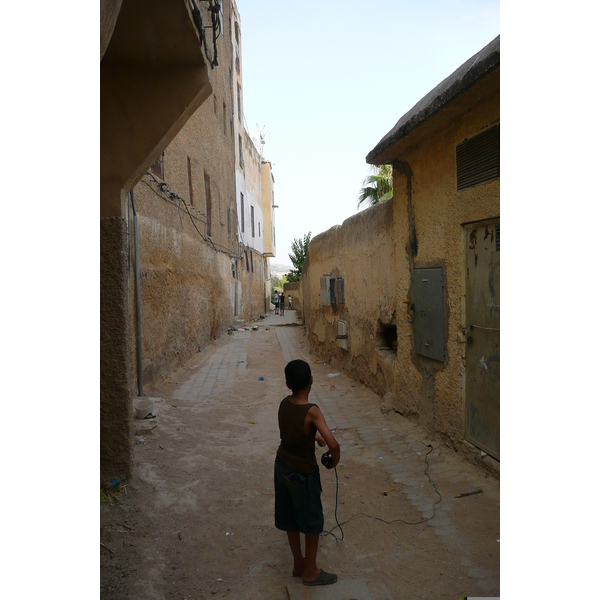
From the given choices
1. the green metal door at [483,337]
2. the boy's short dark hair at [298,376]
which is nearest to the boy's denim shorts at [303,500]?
the boy's short dark hair at [298,376]

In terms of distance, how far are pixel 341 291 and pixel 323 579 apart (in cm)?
593

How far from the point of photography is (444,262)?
175 inches

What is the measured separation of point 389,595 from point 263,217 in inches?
1134

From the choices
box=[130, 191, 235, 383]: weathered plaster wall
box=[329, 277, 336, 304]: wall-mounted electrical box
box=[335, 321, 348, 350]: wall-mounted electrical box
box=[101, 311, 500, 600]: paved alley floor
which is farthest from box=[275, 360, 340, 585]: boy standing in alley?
box=[329, 277, 336, 304]: wall-mounted electrical box

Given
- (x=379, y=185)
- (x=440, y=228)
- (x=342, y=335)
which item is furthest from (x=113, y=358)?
(x=379, y=185)

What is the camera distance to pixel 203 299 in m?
11.7

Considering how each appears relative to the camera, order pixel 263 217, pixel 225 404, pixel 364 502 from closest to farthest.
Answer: pixel 364 502
pixel 225 404
pixel 263 217

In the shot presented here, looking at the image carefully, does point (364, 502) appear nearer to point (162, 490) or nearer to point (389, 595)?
point (389, 595)

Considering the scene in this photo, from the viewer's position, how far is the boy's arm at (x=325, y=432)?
97.3 inches

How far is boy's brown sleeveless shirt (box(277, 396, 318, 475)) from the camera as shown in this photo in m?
2.58

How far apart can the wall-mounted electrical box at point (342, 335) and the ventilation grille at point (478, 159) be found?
4.21 meters

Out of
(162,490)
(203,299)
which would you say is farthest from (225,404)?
(203,299)

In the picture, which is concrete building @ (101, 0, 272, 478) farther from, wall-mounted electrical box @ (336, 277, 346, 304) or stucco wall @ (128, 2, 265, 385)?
wall-mounted electrical box @ (336, 277, 346, 304)

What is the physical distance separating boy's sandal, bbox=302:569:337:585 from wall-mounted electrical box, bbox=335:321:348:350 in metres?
5.41
